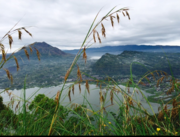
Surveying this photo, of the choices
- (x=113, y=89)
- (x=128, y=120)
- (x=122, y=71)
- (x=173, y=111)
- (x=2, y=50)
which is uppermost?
(x=2, y=50)

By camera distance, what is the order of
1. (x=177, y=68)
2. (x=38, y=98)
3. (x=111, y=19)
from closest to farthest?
(x=111, y=19)
(x=38, y=98)
(x=177, y=68)

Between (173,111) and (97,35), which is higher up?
(97,35)

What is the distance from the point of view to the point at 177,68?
156625mm

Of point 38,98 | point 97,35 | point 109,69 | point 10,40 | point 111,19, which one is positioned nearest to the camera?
point 97,35

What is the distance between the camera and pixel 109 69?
19350 cm

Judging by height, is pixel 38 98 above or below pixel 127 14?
below

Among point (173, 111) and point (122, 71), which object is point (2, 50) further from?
point (122, 71)

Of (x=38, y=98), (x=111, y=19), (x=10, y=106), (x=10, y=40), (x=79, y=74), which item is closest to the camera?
(x=79, y=74)

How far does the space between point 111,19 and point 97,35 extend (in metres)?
0.34

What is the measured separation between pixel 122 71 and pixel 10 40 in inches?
7296

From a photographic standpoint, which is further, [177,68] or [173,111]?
[177,68]

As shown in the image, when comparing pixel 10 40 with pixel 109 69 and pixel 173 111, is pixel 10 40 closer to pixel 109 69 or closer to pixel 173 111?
pixel 173 111

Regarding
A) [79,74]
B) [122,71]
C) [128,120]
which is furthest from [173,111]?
[122,71]

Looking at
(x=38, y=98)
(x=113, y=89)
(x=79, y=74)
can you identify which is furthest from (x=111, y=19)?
(x=38, y=98)
